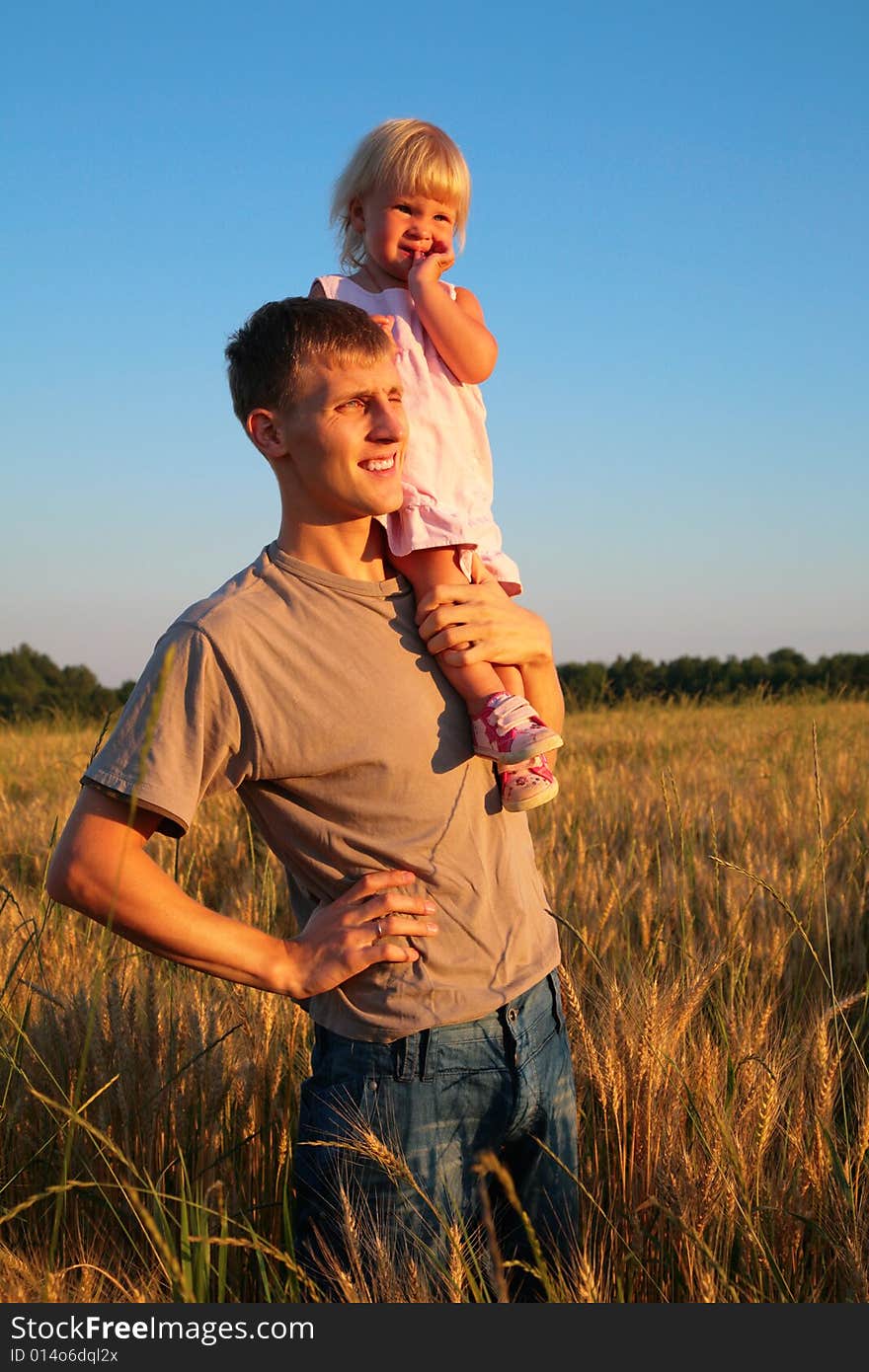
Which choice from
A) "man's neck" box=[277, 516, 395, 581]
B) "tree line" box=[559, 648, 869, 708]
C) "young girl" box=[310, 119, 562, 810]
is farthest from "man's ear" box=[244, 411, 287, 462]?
"tree line" box=[559, 648, 869, 708]

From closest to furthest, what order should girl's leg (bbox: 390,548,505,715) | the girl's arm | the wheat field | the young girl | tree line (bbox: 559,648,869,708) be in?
1. the wheat field
2. girl's leg (bbox: 390,548,505,715)
3. the young girl
4. the girl's arm
5. tree line (bbox: 559,648,869,708)

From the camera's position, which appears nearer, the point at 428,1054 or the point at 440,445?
the point at 428,1054

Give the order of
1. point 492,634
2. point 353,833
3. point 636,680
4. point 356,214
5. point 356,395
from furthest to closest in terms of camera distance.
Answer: point 636,680, point 356,214, point 492,634, point 356,395, point 353,833

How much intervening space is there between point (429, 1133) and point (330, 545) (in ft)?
3.21

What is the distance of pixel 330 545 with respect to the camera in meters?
2.01

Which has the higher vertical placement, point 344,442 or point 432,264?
point 432,264

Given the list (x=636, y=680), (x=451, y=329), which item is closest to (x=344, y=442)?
(x=451, y=329)

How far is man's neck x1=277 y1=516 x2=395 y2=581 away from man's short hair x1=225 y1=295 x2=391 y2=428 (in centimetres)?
22

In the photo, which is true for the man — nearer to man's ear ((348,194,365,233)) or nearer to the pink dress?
the pink dress

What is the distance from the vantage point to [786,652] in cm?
1708

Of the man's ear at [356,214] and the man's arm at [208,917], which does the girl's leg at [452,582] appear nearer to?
the man's arm at [208,917]

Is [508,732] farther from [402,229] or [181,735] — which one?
[402,229]

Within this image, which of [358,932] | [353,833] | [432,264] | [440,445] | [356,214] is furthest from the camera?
[356,214]

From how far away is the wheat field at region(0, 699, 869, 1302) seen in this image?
1.74m
